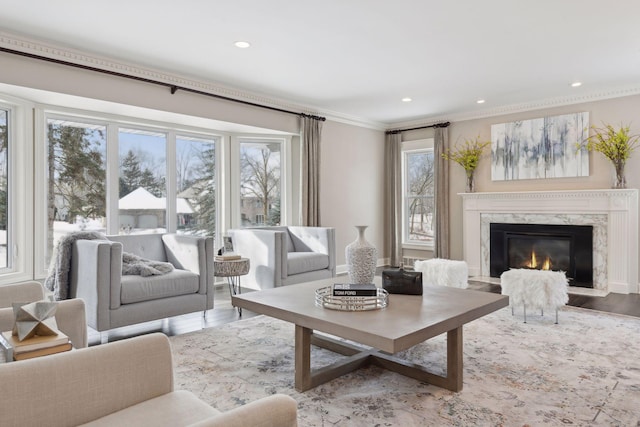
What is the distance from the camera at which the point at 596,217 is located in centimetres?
513

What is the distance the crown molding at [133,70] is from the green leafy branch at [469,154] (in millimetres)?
1998

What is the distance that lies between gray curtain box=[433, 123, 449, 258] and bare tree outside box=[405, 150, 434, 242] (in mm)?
333

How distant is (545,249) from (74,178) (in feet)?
18.4

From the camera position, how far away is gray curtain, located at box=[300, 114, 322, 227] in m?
5.74

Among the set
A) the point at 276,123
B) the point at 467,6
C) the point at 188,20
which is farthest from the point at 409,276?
the point at 276,123

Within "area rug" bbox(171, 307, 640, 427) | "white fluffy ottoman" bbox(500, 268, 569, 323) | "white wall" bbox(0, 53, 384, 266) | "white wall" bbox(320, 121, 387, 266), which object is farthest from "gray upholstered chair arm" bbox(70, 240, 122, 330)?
"white wall" bbox(320, 121, 387, 266)

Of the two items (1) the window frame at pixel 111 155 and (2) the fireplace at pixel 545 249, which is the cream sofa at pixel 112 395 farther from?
(2) the fireplace at pixel 545 249

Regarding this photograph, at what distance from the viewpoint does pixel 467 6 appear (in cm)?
299

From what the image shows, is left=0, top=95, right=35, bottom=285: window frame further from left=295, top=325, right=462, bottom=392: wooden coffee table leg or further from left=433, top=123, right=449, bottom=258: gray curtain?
left=433, top=123, right=449, bottom=258: gray curtain

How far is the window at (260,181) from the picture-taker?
575 cm

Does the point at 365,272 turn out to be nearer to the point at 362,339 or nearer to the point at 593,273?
the point at 362,339

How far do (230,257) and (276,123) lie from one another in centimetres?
210

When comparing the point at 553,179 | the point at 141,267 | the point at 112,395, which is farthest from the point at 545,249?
the point at 112,395

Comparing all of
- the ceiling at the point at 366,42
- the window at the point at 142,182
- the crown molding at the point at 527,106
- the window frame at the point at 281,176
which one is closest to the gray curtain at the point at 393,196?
the crown molding at the point at 527,106
